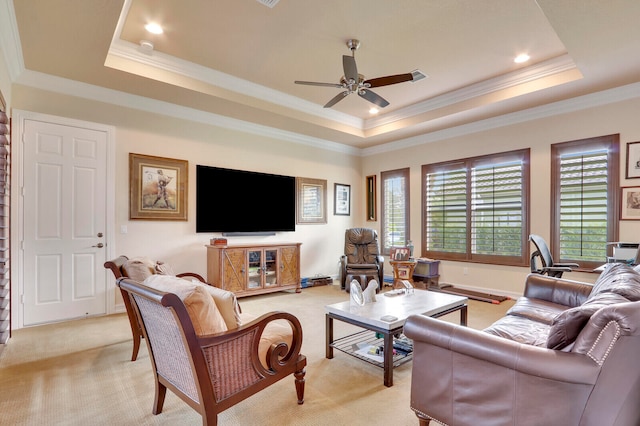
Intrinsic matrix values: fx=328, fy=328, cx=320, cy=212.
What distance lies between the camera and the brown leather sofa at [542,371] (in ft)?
4.09

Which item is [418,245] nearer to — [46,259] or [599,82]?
[599,82]

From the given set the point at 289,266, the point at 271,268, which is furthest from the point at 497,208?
the point at 271,268

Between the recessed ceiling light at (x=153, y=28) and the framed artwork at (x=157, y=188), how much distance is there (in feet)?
5.27

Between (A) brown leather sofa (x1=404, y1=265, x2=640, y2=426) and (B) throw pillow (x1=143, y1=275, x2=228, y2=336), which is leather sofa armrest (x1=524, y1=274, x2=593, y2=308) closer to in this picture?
(A) brown leather sofa (x1=404, y1=265, x2=640, y2=426)

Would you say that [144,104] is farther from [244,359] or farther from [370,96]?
[244,359]

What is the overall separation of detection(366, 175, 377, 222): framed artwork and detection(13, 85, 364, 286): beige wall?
101 cm

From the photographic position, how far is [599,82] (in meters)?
3.84

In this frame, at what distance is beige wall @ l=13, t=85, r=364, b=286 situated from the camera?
398 cm

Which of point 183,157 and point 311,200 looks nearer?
point 183,157

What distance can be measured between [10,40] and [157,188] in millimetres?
2007

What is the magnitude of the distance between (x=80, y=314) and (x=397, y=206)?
5.28 metres

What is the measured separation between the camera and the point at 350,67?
10.3 feet

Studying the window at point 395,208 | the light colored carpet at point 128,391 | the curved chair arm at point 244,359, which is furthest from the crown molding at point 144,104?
the curved chair arm at point 244,359

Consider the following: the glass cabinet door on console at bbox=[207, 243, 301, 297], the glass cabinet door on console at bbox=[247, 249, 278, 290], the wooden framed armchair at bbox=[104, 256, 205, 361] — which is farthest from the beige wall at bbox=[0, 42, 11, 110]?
the glass cabinet door on console at bbox=[247, 249, 278, 290]
